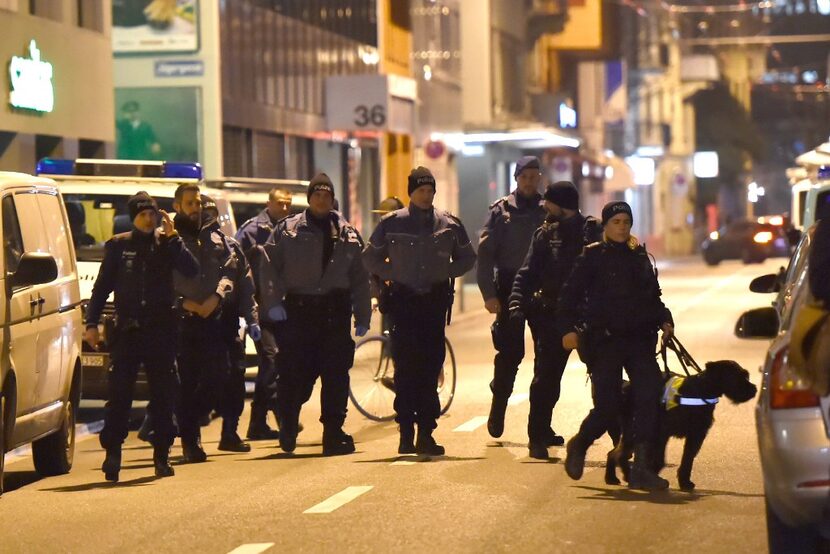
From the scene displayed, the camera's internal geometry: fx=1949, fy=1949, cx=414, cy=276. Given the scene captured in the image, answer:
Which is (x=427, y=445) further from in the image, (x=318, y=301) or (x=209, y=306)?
(x=209, y=306)

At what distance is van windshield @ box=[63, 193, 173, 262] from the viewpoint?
17078 millimetres

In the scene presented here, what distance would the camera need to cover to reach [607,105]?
75875mm

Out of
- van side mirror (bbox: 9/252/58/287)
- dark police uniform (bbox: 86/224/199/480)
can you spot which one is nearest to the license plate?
dark police uniform (bbox: 86/224/199/480)

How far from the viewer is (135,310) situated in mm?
12016

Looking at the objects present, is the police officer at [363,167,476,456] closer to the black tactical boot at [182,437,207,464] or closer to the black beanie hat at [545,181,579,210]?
the black beanie hat at [545,181,579,210]

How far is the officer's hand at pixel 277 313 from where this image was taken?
1284cm

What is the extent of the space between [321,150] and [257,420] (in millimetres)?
25133

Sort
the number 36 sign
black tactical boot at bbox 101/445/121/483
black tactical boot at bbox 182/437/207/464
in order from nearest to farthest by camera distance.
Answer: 1. black tactical boot at bbox 101/445/121/483
2. black tactical boot at bbox 182/437/207/464
3. the number 36 sign

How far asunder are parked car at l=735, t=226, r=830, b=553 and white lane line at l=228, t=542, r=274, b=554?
7.90 feet

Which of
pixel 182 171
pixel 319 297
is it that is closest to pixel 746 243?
pixel 182 171

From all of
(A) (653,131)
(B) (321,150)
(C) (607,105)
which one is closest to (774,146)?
(A) (653,131)

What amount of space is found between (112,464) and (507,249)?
310 centimetres

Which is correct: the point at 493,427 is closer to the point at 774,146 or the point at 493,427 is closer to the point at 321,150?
the point at 321,150

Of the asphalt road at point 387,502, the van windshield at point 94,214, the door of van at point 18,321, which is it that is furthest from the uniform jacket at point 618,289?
the van windshield at point 94,214
